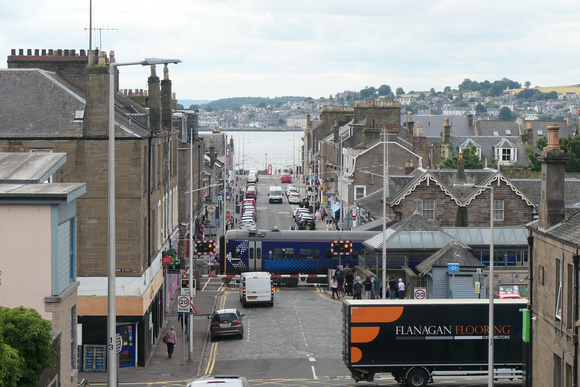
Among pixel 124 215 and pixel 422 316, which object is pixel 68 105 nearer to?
pixel 124 215

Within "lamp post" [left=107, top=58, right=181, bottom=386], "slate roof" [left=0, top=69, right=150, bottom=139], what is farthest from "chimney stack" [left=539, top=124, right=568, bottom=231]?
"slate roof" [left=0, top=69, right=150, bottom=139]

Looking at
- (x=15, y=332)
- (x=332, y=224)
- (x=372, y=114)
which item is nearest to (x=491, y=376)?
(x=15, y=332)

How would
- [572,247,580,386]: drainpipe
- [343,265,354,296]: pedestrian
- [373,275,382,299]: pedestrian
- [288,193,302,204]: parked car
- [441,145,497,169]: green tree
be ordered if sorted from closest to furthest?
1. [572,247,580,386]: drainpipe
2. [373,275,382,299]: pedestrian
3. [343,265,354,296]: pedestrian
4. [441,145,497,169]: green tree
5. [288,193,302,204]: parked car

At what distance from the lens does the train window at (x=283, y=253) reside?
5831 centimetres

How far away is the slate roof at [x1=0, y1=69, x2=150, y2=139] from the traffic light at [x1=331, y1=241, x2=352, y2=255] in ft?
57.2

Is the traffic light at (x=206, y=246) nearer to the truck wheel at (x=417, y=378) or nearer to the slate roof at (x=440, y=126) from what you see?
the truck wheel at (x=417, y=378)

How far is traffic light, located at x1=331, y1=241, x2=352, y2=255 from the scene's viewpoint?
52.6m

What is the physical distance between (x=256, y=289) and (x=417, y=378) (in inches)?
728

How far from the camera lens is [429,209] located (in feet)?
202

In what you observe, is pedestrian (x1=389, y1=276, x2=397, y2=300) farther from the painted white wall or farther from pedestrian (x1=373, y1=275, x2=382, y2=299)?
the painted white wall

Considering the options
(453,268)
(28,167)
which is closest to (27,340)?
(28,167)

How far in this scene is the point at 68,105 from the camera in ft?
119

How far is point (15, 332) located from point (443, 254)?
31.3 m

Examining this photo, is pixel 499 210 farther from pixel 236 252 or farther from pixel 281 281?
pixel 236 252
